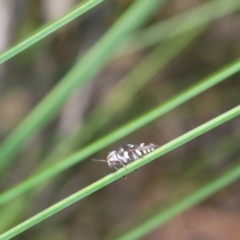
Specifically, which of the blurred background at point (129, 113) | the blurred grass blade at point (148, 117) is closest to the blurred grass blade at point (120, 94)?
the blurred background at point (129, 113)

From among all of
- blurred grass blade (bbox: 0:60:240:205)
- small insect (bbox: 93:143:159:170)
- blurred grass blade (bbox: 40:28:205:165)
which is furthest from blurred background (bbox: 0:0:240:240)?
blurred grass blade (bbox: 0:60:240:205)

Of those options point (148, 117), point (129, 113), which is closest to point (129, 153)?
point (148, 117)

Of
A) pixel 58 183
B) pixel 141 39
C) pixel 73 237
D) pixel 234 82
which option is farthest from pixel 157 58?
pixel 73 237

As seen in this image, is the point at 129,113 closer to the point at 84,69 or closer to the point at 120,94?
the point at 120,94

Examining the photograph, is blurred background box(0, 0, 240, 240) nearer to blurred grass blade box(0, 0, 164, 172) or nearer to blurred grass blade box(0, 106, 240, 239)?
blurred grass blade box(0, 0, 164, 172)

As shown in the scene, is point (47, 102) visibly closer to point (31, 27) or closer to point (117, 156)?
point (117, 156)

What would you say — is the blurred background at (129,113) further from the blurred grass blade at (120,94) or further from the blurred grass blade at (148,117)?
the blurred grass blade at (148,117)
